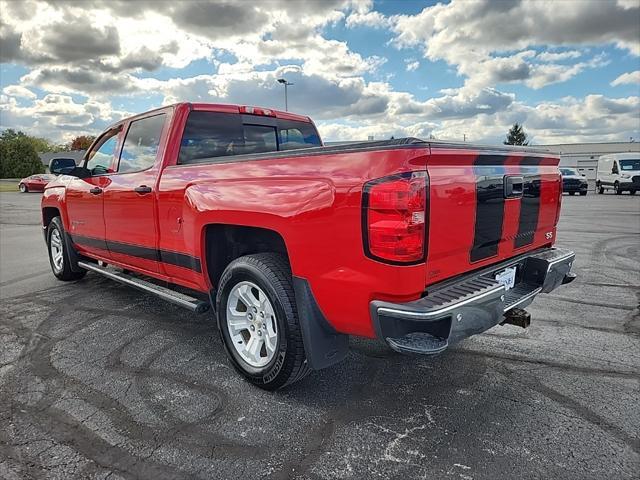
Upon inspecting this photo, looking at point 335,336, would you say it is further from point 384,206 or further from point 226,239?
point 226,239

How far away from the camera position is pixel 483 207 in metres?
2.76

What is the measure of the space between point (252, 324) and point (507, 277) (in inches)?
69.0

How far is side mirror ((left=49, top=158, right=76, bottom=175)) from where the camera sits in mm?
5062

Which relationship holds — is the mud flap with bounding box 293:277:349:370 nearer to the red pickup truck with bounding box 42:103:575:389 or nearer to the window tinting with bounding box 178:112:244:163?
the red pickup truck with bounding box 42:103:575:389

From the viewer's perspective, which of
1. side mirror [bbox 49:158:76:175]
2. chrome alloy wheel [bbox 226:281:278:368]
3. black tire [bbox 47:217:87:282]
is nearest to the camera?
chrome alloy wheel [bbox 226:281:278:368]

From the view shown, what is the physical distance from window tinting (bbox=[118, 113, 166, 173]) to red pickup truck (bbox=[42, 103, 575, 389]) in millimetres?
22

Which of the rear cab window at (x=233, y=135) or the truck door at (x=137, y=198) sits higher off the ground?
the rear cab window at (x=233, y=135)

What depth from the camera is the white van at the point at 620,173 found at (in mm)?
24891

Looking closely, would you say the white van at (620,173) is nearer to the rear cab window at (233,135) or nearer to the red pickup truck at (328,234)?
the red pickup truck at (328,234)

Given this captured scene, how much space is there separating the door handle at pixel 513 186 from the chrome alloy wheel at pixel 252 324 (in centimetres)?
167

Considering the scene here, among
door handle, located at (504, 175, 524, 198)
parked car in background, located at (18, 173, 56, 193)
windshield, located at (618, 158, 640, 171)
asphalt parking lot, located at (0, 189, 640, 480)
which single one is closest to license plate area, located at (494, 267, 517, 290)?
door handle, located at (504, 175, 524, 198)

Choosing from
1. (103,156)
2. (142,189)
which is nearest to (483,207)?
(142,189)

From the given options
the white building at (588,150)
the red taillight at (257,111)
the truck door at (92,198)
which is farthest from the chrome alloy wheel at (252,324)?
the white building at (588,150)

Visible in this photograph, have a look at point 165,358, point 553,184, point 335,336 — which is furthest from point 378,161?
point 165,358
